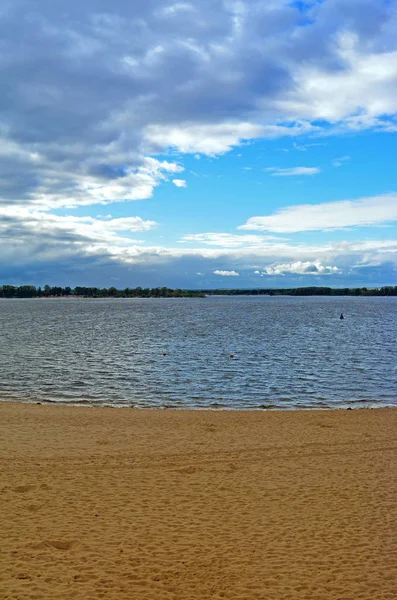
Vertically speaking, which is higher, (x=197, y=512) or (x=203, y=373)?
(x=197, y=512)

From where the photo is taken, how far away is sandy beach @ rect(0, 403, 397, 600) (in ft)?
26.7

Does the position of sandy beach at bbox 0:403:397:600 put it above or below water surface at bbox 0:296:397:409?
above

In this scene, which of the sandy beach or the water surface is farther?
the water surface

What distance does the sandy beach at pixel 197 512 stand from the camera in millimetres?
8133

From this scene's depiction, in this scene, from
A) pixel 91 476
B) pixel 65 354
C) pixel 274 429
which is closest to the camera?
pixel 91 476

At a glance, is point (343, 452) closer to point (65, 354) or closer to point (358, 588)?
point (358, 588)

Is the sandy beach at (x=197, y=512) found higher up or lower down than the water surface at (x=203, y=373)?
higher up

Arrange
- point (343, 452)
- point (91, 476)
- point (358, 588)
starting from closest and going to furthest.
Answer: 1. point (358, 588)
2. point (91, 476)
3. point (343, 452)

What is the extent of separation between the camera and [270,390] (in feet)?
92.1

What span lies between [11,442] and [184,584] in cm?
968

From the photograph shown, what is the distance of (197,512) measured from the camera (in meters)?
11.0

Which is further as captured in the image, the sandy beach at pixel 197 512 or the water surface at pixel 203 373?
the water surface at pixel 203 373

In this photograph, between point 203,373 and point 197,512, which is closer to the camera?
point 197,512

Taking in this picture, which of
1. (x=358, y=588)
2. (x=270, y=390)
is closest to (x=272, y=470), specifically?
(x=358, y=588)
